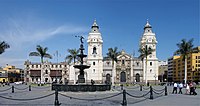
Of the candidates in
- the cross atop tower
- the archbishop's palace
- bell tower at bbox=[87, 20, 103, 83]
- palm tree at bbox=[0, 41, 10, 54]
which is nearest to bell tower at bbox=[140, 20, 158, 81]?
the archbishop's palace

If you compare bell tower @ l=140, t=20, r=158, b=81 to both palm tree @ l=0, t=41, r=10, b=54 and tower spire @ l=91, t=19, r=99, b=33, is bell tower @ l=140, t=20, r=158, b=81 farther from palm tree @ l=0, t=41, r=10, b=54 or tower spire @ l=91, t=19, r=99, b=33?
palm tree @ l=0, t=41, r=10, b=54

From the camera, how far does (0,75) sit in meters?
119

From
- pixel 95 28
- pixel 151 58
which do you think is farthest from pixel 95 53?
pixel 151 58

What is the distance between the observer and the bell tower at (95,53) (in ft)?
317

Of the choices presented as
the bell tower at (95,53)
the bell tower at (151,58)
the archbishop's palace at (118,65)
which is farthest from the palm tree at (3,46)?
the bell tower at (151,58)

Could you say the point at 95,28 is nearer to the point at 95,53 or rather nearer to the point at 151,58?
the point at 95,53

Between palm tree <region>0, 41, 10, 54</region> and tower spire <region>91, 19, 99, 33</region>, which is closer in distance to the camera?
palm tree <region>0, 41, 10, 54</region>

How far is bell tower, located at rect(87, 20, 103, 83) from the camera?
3809 inches

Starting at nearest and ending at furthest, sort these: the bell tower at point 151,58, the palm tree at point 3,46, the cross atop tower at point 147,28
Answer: the palm tree at point 3,46 < the bell tower at point 151,58 < the cross atop tower at point 147,28

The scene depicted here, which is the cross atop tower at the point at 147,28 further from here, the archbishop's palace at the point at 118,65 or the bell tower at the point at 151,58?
the bell tower at the point at 151,58

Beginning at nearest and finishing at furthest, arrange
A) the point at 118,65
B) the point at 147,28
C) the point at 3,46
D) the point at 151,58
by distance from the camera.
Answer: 1. the point at 3,46
2. the point at 151,58
3. the point at 147,28
4. the point at 118,65

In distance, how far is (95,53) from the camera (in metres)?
97.7

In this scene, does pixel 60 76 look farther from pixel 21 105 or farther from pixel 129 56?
pixel 21 105

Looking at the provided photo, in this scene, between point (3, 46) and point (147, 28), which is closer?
point (3, 46)
